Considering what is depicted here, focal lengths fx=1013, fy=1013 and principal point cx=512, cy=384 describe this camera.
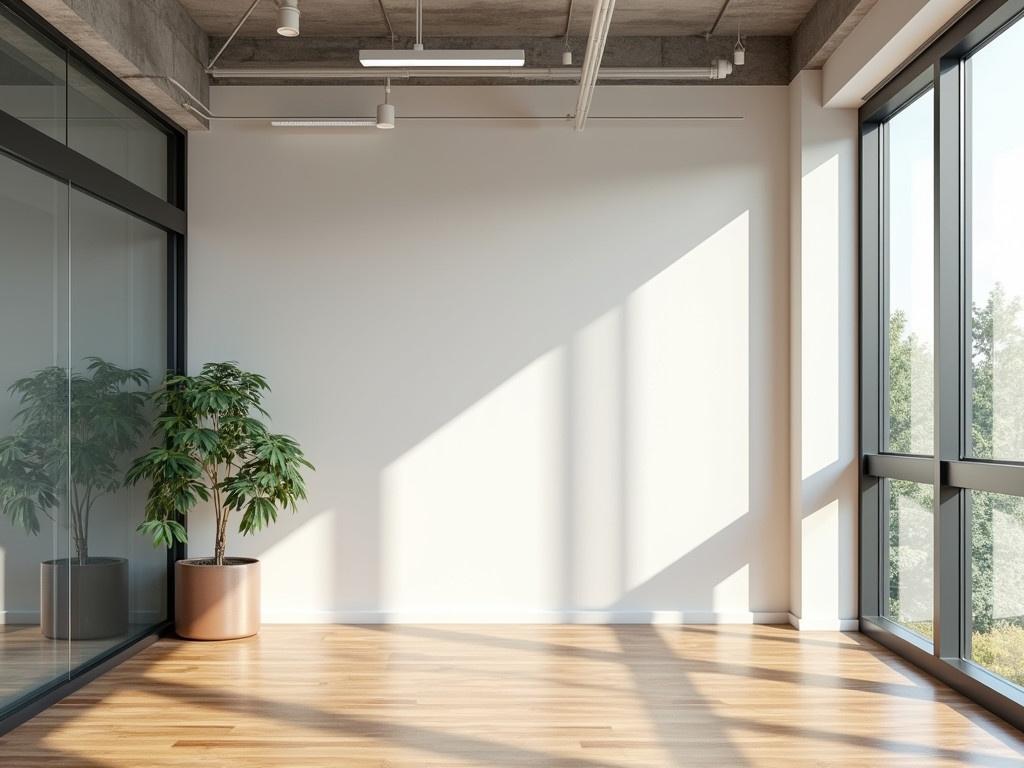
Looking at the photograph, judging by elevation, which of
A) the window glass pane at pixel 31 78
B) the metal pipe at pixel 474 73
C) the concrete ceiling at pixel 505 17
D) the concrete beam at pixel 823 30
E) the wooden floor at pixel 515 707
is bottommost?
the wooden floor at pixel 515 707

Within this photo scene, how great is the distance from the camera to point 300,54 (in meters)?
6.18

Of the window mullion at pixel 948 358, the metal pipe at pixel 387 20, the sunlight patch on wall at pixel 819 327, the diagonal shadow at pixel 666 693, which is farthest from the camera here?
the sunlight patch on wall at pixel 819 327

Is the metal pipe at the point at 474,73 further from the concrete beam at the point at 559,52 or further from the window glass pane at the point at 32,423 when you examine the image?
the window glass pane at the point at 32,423

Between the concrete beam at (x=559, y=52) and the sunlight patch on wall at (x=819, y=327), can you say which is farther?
the concrete beam at (x=559, y=52)

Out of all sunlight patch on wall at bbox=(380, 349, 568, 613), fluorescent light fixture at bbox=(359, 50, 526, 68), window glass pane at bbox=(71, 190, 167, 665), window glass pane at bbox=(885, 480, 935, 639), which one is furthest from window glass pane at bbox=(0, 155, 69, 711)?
window glass pane at bbox=(885, 480, 935, 639)

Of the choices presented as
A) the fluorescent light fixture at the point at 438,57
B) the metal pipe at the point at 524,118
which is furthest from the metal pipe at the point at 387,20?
the fluorescent light fixture at the point at 438,57

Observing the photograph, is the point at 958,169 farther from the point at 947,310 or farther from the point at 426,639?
the point at 426,639

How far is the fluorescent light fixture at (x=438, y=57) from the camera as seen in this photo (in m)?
4.81

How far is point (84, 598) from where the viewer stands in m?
4.76

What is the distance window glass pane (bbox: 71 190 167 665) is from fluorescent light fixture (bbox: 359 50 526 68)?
5.00ft

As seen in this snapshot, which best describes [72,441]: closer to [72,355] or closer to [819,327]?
[72,355]

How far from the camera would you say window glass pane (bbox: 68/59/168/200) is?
4730 millimetres

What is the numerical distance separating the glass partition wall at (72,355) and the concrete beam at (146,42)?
0.32 ft

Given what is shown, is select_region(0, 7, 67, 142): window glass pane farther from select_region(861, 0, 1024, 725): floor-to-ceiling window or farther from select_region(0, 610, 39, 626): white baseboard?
select_region(861, 0, 1024, 725): floor-to-ceiling window
